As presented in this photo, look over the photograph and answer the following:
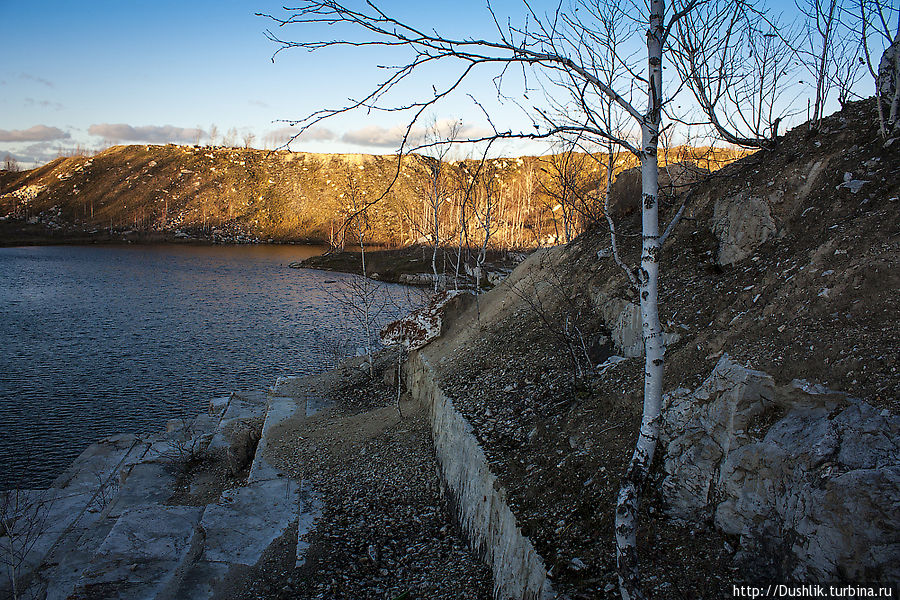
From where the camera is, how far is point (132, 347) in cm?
2556

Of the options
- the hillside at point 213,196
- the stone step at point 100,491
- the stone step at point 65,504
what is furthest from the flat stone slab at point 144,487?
the hillside at point 213,196

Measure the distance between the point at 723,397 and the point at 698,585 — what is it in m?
1.71

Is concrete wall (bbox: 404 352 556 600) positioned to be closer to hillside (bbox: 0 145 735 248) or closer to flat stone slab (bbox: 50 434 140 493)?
flat stone slab (bbox: 50 434 140 493)

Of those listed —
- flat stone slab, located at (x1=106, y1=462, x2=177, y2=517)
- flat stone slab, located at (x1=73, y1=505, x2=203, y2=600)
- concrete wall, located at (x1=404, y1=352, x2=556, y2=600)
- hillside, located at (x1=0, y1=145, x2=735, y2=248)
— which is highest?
hillside, located at (x1=0, y1=145, x2=735, y2=248)

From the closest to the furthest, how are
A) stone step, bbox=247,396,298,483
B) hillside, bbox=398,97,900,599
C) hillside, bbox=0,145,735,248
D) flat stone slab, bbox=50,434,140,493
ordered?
hillside, bbox=398,97,900,599
stone step, bbox=247,396,298,483
flat stone slab, bbox=50,434,140,493
hillside, bbox=0,145,735,248

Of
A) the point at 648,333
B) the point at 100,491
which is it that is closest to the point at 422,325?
the point at 100,491

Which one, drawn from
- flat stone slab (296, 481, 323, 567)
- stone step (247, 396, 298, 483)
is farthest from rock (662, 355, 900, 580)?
stone step (247, 396, 298, 483)

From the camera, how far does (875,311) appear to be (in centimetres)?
492

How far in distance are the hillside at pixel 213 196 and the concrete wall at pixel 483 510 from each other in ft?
261

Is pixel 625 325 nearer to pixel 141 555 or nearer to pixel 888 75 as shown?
pixel 888 75

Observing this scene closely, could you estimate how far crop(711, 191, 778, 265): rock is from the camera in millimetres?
7985

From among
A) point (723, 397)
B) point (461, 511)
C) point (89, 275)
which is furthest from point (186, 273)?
point (723, 397)

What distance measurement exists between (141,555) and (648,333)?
9.17 m

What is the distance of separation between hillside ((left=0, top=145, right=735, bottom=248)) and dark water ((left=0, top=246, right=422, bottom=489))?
2093 inches
